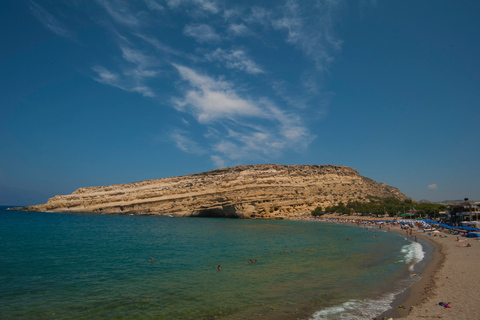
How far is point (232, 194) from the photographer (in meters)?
75.6

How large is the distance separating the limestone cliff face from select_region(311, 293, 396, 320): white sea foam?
6311cm

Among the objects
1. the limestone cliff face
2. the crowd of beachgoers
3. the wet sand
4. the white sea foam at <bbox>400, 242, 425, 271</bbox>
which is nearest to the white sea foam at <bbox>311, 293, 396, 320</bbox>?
the crowd of beachgoers

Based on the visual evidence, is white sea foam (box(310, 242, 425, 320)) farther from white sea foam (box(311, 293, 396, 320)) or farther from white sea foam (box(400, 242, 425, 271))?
white sea foam (box(400, 242, 425, 271))

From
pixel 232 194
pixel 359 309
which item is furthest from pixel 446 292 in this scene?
pixel 232 194

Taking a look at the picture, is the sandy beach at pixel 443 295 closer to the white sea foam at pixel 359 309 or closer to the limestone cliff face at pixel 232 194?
the white sea foam at pixel 359 309

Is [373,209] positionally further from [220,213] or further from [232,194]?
[220,213]

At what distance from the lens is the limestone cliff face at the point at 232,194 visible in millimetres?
75750

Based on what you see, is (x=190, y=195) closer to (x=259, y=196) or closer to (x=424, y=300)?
(x=259, y=196)

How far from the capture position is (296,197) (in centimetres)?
7781

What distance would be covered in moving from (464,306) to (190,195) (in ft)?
239

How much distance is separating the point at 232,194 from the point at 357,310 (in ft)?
215

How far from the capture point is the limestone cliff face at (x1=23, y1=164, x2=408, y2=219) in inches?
2982

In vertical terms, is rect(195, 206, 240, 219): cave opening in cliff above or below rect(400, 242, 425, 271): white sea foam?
above

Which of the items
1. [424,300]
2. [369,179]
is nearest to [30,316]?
[424,300]
